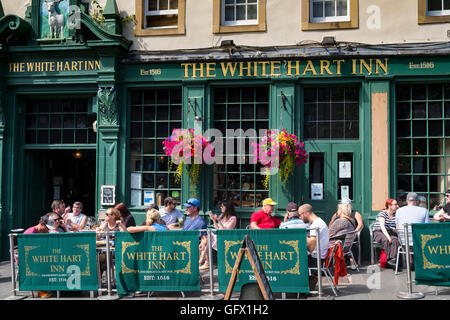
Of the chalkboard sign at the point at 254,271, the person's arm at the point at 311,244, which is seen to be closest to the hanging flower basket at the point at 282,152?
the person's arm at the point at 311,244

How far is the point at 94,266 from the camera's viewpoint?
7.41 m

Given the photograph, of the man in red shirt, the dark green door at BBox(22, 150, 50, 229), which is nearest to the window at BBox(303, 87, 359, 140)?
the man in red shirt

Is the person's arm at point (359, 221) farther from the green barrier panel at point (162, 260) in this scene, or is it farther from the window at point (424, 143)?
the green barrier panel at point (162, 260)

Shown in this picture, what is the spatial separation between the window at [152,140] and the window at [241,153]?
1.03m

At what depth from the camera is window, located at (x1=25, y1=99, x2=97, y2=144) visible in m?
12.0

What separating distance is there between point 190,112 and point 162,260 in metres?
4.68

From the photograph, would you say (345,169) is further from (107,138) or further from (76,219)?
(76,219)

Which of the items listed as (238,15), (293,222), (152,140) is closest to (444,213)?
(293,222)

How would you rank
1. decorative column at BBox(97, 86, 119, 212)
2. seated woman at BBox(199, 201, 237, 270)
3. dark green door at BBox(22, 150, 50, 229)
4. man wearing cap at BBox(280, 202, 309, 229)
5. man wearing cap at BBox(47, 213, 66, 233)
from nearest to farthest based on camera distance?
1. man wearing cap at BBox(280, 202, 309, 229)
2. man wearing cap at BBox(47, 213, 66, 233)
3. seated woman at BBox(199, 201, 237, 270)
4. decorative column at BBox(97, 86, 119, 212)
5. dark green door at BBox(22, 150, 50, 229)

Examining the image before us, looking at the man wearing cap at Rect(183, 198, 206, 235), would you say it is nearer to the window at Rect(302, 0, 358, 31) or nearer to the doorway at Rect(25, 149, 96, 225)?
the window at Rect(302, 0, 358, 31)

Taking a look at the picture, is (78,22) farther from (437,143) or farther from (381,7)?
(437,143)

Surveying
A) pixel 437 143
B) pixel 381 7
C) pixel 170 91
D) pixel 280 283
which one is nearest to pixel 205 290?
pixel 280 283

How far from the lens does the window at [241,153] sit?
Result: 438 inches

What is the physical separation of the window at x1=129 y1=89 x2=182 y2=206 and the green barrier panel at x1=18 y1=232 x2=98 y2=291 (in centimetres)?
412
